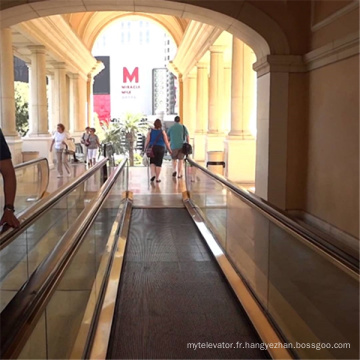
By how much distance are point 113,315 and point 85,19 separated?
21511mm

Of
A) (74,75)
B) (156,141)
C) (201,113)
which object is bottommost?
(156,141)

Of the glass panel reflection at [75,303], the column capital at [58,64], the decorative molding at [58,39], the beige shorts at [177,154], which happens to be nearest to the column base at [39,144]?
the decorative molding at [58,39]

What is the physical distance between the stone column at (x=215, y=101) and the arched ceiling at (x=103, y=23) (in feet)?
21.3

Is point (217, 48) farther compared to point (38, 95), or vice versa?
Answer: point (38, 95)

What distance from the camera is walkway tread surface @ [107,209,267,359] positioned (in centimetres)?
344

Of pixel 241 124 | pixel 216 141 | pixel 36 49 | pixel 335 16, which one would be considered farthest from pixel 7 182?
pixel 36 49

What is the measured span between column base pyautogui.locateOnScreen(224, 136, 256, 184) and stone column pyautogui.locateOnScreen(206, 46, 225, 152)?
430 centimetres

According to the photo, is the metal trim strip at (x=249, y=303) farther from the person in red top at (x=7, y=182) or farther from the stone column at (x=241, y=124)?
the stone column at (x=241, y=124)

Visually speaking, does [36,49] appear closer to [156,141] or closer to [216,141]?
[216,141]

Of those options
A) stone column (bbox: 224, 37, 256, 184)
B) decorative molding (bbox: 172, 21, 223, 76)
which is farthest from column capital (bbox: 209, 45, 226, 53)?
stone column (bbox: 224, 37, 256, 184)

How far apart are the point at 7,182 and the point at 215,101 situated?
1432 cm

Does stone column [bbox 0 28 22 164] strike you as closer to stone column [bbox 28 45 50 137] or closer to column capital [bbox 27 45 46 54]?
stone column [bbox 28 45 50 137]

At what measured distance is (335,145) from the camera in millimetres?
6723

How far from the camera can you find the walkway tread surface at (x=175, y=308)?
344cm
